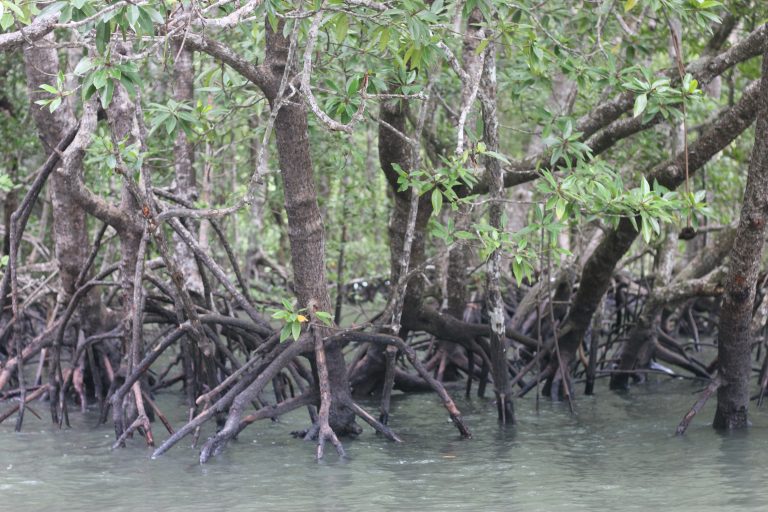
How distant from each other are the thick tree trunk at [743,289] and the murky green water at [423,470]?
215 mm

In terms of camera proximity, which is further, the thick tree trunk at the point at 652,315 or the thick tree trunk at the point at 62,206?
the thick tree trunk at the point at 652,315

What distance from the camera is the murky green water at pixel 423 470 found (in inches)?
234

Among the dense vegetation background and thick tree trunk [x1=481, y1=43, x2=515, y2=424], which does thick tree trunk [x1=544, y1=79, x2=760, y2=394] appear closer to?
the dense vegetation background

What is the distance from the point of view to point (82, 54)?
9969 mm

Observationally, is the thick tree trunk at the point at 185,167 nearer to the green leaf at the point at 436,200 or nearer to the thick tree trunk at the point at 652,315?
the green leaf at the point at 436,200

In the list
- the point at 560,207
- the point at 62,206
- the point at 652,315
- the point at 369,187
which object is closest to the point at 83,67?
the point at 560,207

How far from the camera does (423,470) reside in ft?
22.2

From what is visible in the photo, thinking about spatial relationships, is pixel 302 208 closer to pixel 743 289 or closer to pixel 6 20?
pixel 6 20

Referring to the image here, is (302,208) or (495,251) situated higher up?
(302,208)

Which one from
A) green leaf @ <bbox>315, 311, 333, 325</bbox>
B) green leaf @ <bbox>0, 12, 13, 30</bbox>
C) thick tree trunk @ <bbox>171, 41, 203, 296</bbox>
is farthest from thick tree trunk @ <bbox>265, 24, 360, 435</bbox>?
thick tree trunk @ <bbox>171, 41, 203, 296</bbox>

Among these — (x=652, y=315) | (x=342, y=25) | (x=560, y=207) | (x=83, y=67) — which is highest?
(x=342, y=25)

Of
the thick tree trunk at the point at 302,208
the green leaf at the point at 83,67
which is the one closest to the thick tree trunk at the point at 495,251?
the thick tree trunk at the point at 302,208

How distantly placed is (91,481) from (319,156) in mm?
4888

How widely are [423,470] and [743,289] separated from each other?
2.19 m
